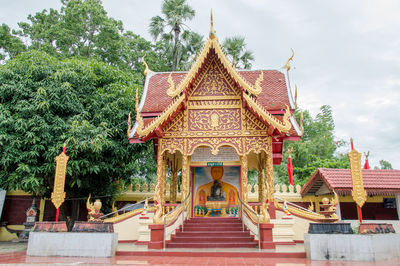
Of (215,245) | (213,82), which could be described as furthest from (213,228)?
(213,82)

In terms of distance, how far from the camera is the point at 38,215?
12.5 m

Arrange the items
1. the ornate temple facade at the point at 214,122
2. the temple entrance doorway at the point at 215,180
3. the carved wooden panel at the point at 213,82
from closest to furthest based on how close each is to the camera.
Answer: the ornate temple facade at the point at 214,122 → the carved wooden panel at the point at 213,82 → the temple entrance doorway at the point at 215,180

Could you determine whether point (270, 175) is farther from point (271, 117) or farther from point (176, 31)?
point (176, 31)

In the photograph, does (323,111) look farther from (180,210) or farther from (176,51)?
(180,210)

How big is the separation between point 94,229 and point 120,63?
15379mm

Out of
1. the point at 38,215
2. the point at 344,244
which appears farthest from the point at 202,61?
the point at 38,215

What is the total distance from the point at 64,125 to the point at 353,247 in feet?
29.1

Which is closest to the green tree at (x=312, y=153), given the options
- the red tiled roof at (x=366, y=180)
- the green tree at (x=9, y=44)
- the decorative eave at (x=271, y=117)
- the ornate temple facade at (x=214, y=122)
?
the red tiled roof at (x=366, y=180)

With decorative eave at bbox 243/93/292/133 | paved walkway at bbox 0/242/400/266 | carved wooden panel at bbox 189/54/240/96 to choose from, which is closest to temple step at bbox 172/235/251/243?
paved walkway at bbox 0/242/400/266

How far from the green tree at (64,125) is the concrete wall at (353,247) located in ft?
22.0

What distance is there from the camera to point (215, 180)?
1098 centimetres

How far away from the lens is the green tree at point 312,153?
1844 centimetres

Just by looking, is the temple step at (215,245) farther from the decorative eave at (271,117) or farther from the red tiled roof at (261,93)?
the red tiled roof at (261,93)

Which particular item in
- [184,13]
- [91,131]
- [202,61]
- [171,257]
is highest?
[184,13]
